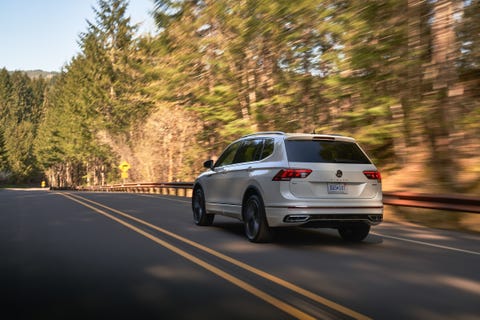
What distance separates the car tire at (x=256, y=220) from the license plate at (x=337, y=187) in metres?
1.08

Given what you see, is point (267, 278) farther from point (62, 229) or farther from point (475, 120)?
point (475, 120)

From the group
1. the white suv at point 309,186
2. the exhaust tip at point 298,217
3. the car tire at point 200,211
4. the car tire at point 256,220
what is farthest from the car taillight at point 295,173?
the car tire at point 200,211

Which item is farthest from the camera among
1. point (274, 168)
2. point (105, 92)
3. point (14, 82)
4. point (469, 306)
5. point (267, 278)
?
point (14, 82)

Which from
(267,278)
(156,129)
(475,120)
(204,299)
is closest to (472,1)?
(475,120)

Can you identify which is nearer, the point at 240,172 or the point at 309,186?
the point at 309,186

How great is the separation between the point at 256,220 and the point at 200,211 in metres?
2.86

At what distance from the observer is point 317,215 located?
8117 millimetres

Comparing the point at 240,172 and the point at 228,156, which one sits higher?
the point at 228,156

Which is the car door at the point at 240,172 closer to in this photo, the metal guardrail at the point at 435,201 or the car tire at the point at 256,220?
the car tire at the point at 256,220

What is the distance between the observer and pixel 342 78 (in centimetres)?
1488

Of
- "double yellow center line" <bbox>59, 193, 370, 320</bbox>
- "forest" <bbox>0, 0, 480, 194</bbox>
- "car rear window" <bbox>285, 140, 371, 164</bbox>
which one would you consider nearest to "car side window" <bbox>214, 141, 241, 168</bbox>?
"double yellow center line" <bbox>59, 193, 370, 320</bbox>

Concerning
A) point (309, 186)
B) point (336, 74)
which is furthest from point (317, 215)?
point (336, 74)

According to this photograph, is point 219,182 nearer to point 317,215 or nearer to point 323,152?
point 323,152

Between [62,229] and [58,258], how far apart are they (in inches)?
134
